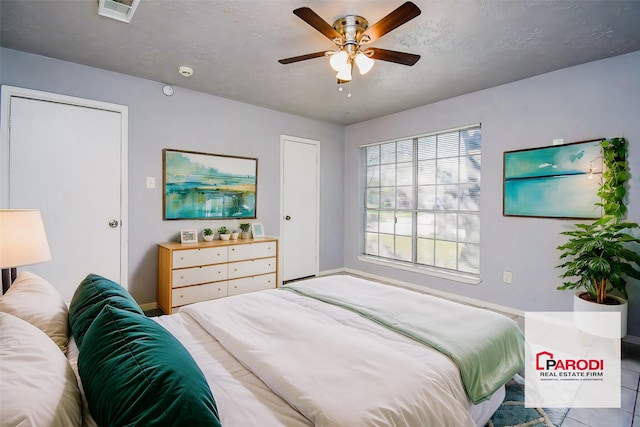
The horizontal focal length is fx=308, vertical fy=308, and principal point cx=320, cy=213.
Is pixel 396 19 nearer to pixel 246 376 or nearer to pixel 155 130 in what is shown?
pixel 246 376

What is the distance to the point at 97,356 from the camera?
95cm

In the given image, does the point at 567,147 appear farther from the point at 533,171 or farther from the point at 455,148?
the point at 455,148

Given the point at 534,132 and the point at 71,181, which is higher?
the point at 534,132

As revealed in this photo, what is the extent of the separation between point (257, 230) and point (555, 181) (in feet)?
11.4

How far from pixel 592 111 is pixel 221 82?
3.76 metres

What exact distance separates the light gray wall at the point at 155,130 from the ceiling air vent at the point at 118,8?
122 centimetres

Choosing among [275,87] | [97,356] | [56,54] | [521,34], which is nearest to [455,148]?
[521,34]

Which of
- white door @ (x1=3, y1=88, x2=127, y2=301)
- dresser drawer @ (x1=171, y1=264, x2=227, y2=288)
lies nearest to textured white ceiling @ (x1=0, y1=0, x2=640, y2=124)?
white door @ (x1=3, y1=88, x2=127, y2=301)

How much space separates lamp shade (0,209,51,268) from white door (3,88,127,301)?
64.2 inches

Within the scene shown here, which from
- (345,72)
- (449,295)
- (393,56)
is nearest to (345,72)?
(345,72)

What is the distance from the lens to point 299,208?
4875 mm

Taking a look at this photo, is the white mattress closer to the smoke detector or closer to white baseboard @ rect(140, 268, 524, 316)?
white baseboard @ rect(140, 268, 524, 316)

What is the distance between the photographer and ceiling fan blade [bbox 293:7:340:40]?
181 centimetres

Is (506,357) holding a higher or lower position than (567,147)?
lower
